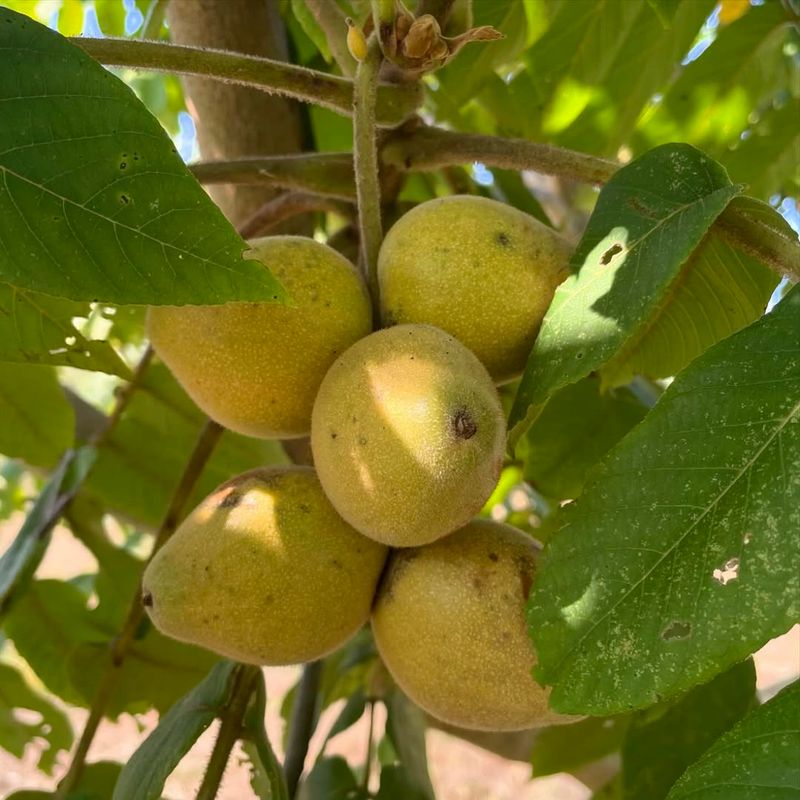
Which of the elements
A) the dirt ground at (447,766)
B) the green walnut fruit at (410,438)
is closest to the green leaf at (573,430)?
the green walnut fruit at (410,438)

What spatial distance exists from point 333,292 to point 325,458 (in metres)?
0.19

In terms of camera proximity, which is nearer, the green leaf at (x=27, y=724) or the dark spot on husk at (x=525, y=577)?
the dark spot on husk at (x=525, y=577)

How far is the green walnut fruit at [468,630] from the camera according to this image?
901 mm

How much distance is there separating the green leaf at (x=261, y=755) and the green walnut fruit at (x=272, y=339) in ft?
1.17

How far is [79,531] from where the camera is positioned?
1.57 m

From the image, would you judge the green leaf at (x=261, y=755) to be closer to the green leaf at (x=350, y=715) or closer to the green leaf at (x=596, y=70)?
the green leaf at (x=350, y=715)

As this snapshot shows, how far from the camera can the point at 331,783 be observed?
1400mm

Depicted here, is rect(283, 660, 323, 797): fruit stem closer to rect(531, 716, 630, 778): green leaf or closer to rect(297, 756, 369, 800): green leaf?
rect(297, 756, 369, 800): green leaf

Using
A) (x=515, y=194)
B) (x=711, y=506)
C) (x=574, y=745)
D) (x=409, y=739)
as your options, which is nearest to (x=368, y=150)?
(x=711, y=506)

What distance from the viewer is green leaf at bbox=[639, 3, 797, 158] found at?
1538mm

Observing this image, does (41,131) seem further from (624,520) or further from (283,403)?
(624,520)

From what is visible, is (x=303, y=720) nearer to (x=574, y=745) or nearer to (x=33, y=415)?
(x=574, y=745)

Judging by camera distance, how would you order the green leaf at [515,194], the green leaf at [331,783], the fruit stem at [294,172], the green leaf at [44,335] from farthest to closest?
the green leaf at [515,194], the green leaf at [331,783], the fruit stem at [294,172], the green leaf at [44,335]

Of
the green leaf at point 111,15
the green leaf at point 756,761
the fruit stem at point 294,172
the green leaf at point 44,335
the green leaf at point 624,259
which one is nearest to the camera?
the green leaf at point 756,761
